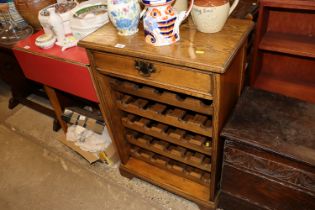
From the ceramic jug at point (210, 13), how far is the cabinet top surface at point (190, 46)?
4 cm

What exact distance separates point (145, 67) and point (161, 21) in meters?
0.19

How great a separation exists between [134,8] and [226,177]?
85cm

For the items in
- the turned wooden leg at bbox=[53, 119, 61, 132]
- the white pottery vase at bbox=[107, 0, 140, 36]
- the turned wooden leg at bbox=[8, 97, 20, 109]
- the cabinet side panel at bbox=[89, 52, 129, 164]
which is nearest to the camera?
the white pottery vase at bbox=[107, 0, 140, 36]

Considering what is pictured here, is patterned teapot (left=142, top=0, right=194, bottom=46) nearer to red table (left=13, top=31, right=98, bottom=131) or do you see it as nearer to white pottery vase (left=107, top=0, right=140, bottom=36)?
white pottery vase (left=107, top=0, right=140, bottom=36)

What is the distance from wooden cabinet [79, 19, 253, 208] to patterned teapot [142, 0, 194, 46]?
3 cm

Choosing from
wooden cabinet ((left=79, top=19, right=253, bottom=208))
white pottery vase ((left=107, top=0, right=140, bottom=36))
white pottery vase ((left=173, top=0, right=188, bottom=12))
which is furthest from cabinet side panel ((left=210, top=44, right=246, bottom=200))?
white pottery vase ((left=107, top=0, right=140, bottom=36))

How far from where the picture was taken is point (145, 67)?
3.58 feet

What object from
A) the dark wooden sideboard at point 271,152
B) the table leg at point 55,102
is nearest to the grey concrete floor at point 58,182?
the table leg at point 55,102

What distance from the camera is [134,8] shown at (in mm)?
1100

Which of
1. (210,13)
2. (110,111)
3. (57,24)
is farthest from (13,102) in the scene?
(210,13)

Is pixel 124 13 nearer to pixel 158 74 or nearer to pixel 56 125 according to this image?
pixel 158 74

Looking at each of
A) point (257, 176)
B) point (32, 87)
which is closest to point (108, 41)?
point (257, 176)

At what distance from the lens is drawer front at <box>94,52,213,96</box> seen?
3.31 feet

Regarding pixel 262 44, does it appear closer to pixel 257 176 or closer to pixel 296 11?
pixel 296 11
